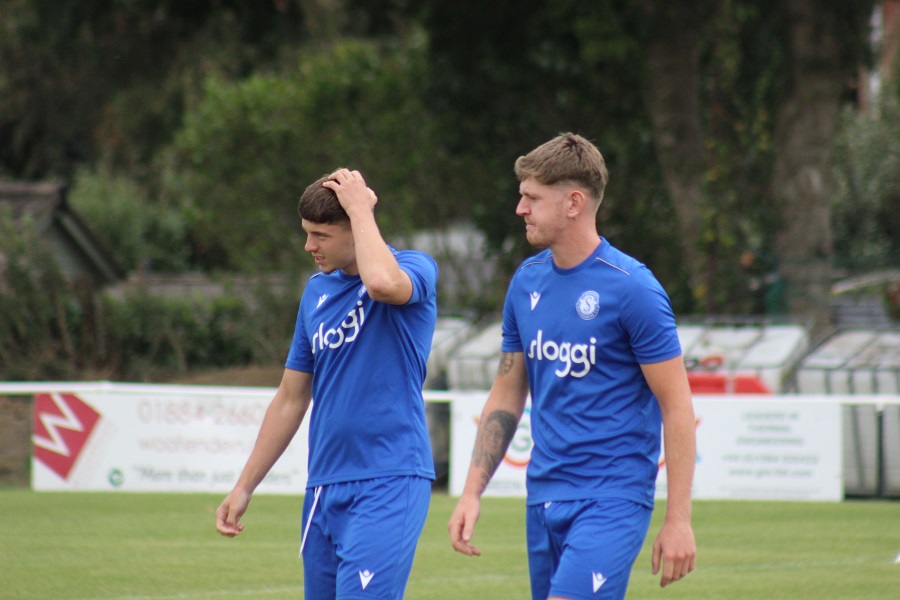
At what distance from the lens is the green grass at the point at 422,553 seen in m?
8.61

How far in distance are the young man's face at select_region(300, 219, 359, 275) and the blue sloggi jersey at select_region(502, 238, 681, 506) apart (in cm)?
72

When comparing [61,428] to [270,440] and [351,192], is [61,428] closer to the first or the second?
[270,440]

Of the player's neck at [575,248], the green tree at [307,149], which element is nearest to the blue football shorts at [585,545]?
the player's neck at [575,248]

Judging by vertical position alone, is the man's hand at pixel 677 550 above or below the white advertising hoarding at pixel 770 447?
above

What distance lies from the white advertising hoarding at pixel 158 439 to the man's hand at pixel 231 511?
9.61 metres

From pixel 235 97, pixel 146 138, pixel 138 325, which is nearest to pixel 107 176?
pixel 146 138

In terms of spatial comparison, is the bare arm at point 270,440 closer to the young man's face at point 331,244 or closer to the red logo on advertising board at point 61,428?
the young man's face at point 331,244

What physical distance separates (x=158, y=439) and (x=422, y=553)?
5030 mm

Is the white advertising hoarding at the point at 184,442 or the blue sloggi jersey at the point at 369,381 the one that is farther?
the white advertising hoarding at the point at 184,442

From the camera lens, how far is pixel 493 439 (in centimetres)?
430

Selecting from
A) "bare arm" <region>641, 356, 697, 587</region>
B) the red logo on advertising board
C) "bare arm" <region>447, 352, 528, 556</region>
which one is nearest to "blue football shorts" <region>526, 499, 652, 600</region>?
"bare arm" <region>641, 356, 697, 587</region>

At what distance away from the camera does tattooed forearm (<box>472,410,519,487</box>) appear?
4277 mm

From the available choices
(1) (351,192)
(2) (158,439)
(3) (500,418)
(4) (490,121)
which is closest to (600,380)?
(3) (500,418)

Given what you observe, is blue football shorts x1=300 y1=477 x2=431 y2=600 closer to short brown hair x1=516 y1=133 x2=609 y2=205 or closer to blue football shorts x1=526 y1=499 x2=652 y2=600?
blue football shorts x1=526 y1=499 x2=652 y2=600
